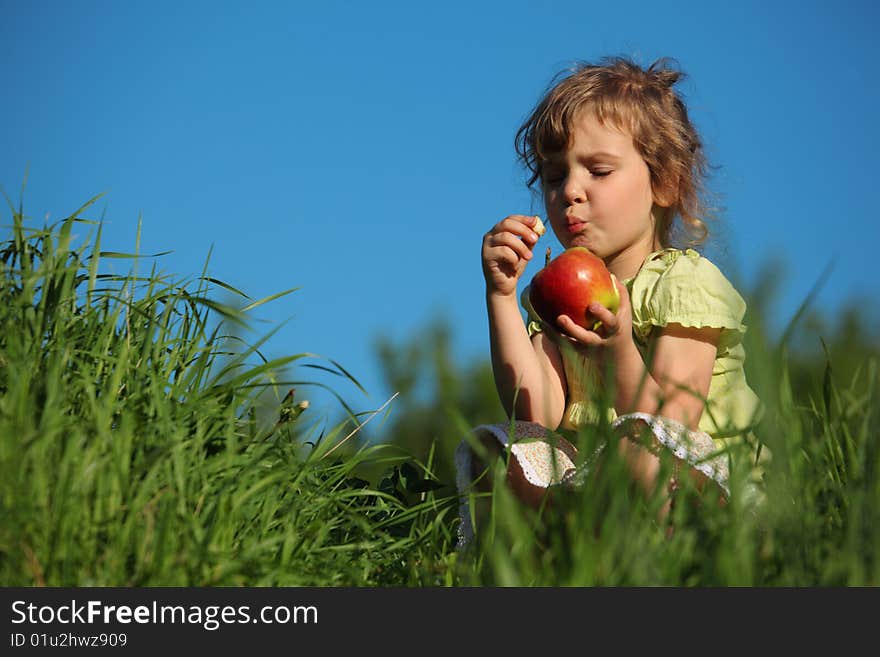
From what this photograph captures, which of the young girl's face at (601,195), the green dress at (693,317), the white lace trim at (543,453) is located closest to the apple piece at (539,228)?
the young girl's face at (601,195)

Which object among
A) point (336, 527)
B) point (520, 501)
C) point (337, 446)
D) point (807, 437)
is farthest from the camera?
point (520, 501)

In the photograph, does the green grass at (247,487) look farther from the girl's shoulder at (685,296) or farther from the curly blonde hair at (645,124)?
the curly blonde hair at (645,124)

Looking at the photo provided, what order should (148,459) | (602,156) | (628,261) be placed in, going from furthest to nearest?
(628,261) < (602,156) < (148,459)

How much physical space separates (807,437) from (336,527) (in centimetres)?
127

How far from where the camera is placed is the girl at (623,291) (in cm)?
291

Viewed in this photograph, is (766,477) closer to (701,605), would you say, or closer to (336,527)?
(701,605)

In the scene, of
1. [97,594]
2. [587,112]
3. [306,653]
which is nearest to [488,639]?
[306,653]

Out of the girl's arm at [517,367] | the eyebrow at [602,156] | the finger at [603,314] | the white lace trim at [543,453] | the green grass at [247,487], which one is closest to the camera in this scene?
the green grass at [247,487]

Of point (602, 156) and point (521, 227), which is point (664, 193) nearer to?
point (602, 156)

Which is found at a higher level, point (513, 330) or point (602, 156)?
point (602, 156)

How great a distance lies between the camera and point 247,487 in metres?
2.22

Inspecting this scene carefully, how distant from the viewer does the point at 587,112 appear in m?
3.45

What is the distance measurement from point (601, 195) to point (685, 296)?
513mm

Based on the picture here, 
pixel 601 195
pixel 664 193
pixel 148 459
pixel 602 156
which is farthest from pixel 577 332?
pixel 148 459
